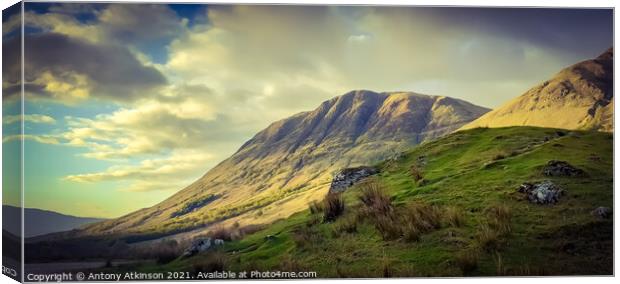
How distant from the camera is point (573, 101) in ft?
70.8

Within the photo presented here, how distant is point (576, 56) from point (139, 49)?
1214 centimetres

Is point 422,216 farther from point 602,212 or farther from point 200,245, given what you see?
point 200,245

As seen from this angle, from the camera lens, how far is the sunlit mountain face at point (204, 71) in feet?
64.8

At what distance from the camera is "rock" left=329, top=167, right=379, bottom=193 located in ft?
69.7

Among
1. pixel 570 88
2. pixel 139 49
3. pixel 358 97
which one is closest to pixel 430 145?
pixel 358 97

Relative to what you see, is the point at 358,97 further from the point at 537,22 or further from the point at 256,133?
the point at 537,22

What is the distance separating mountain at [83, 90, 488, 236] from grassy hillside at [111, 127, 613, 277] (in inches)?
25.4

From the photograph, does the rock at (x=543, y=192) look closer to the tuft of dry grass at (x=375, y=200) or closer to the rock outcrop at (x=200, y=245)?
the tuft of dry grass at (x=375, y=200)

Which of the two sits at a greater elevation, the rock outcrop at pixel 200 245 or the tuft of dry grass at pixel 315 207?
the tuft of dry grass at pixel 315 207

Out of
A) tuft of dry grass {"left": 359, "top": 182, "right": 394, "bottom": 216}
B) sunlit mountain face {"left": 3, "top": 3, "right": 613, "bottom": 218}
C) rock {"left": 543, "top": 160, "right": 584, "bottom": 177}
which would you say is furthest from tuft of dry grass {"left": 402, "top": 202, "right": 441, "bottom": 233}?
sunlit mountain face {"left": 3, "top": 3, "right": 613, "bottom": 218}

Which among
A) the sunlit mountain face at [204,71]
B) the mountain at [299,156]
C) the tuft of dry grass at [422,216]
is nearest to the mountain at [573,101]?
the sunlit mountain face at [204,71]

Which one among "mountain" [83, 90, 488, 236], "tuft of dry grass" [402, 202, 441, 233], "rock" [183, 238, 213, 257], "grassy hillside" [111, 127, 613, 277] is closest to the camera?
"grassy hillside" [111, 127, 613, 277]

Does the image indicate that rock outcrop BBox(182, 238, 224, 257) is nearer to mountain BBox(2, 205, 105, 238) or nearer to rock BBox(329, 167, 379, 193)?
mountain BBox(2, 205, 105, 238)

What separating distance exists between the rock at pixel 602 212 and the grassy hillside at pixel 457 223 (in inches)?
4.8
